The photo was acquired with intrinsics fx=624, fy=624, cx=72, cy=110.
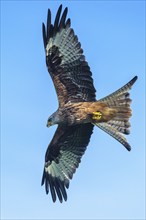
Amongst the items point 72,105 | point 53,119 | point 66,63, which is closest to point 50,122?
point 53,119

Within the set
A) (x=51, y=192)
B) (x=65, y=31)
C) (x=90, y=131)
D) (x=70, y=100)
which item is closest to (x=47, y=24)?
(x=65, y=31)

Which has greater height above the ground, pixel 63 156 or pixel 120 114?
pixel 120 114

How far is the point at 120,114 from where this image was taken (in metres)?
12.3

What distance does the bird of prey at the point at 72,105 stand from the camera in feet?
40.3

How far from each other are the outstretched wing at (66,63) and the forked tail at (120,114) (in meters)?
0.45

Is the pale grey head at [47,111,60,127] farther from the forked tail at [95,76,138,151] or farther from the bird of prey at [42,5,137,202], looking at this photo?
the forked tail at [95,76,138,151]

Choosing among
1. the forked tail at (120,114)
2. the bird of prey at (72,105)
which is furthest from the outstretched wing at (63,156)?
the forked tail at (120,114)

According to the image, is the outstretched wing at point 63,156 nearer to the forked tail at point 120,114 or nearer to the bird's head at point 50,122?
the bird's head at point 50,122

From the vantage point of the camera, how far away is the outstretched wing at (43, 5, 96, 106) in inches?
490

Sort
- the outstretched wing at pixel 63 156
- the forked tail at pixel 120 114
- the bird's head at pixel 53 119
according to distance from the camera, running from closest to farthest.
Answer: the forked tail at pixel 120 114, the bird's head at pixel 53 119, the outstretched wing at pixel 63 156

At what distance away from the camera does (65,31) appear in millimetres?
12602

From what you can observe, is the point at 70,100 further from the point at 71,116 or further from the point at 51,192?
the point at 51,192

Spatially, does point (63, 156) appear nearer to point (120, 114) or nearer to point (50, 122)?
point (50, 122)

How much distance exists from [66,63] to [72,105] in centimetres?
91
